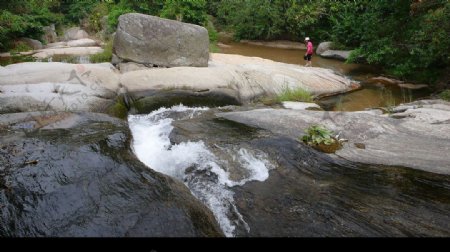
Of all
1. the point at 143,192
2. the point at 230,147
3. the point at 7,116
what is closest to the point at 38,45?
the point at 7,116

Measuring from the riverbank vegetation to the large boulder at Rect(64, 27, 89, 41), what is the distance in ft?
2.24

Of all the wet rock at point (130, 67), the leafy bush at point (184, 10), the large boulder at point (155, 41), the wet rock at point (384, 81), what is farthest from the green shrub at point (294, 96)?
the leafy bush at point (184, 10)

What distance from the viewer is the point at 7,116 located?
621cm

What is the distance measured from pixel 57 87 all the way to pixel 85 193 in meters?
5.10

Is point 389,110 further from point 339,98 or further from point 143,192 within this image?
point 143,192

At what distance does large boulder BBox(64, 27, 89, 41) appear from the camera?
2321 cm

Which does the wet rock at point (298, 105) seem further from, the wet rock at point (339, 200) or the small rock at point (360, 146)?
the wet rock at point (339, 200)

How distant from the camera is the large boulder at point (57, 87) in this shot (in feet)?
24.7

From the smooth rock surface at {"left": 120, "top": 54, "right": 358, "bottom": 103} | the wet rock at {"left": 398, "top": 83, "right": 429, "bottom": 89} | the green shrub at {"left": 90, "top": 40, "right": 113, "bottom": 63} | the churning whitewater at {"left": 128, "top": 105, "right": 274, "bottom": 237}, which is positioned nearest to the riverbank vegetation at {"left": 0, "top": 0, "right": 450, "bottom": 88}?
the wet rock at {"left": 398, "top": 83, "right": 429, "bottom": 89}

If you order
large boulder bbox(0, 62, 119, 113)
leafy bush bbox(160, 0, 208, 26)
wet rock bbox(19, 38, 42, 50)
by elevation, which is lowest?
wet rock bbox(19, 38, 42, 50)

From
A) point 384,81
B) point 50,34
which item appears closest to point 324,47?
point 384,81

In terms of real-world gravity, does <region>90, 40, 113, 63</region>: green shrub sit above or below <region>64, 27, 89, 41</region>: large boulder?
above

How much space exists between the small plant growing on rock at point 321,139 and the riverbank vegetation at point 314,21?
7.79m

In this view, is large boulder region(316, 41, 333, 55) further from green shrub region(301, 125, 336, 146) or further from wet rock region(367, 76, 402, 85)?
green shrub region(301, 125, 336, 146)
